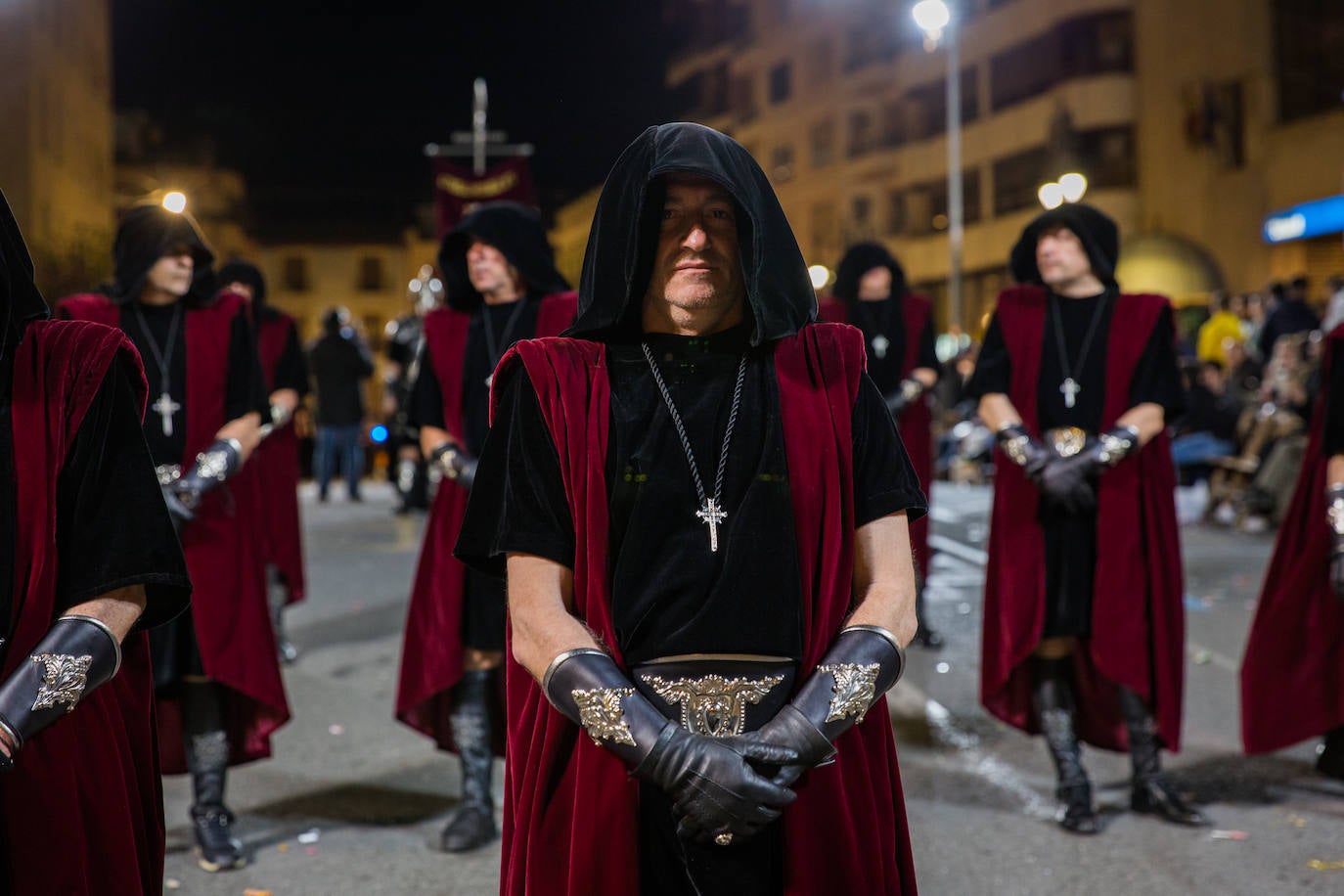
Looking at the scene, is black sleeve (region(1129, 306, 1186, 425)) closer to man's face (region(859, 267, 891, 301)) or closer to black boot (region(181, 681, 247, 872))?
black boot (region(181, 681, 247, 872))

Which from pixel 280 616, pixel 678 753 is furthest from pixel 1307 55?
pixel 678 753

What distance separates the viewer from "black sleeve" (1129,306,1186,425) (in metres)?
5.18

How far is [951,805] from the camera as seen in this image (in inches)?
212

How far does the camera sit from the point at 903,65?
1844 inches

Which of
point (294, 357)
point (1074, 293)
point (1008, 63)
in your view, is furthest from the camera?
point (1008, 63)

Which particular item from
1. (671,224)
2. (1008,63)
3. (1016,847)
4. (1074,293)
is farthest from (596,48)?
(1008,63)

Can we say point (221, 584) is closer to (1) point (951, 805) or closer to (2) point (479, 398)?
(2) point (479, 398)

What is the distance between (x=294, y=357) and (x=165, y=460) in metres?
2.69

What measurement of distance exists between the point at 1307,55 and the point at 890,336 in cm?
2255

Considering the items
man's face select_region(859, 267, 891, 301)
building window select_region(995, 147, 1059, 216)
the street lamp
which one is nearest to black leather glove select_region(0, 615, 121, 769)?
man's face select_region(859, 267, 891, 301)

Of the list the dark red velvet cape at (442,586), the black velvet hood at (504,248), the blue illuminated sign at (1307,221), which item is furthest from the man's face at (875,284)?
the blue illuminated sign at (1307,221)

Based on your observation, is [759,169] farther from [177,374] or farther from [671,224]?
[177,374]

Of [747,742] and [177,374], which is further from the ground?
[177,374]

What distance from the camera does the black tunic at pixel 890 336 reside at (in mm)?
8664
